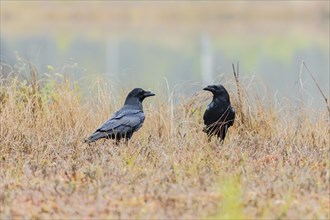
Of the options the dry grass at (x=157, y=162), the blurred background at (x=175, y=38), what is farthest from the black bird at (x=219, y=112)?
the blurred background at (x=175, y=38)

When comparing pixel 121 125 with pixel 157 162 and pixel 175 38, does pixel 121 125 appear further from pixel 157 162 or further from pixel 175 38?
pixel 175 38

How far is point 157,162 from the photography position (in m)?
6.95

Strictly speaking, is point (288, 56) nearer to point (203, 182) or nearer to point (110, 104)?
point (110, 104)

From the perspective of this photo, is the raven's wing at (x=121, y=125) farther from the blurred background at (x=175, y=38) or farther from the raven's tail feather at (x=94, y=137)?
the blurred background at (x=175, y=38)

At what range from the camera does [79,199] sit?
18.2 feet

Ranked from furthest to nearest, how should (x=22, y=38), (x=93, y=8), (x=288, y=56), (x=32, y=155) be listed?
1. (x=93, y=8)
2. (x=22, y=38)
3. (x=288, y=56)
4. (x=32, y=155)

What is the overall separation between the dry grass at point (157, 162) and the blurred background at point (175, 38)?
734mm

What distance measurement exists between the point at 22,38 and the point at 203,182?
22.4 meters

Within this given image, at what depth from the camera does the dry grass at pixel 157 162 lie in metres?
5.40

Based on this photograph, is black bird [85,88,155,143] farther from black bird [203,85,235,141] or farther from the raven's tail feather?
black bird [203,85,235,141]

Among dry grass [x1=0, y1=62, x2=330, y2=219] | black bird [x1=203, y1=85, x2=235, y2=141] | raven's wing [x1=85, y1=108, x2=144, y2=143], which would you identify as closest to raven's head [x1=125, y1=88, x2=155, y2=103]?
raven's wing [x1=85, y1=108, x2=144, y2=143]

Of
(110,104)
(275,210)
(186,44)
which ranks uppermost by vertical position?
(186,44)

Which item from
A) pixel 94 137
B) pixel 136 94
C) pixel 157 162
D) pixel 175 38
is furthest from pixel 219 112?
pixel 175 38

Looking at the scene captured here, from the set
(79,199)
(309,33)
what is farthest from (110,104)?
(309,33)
